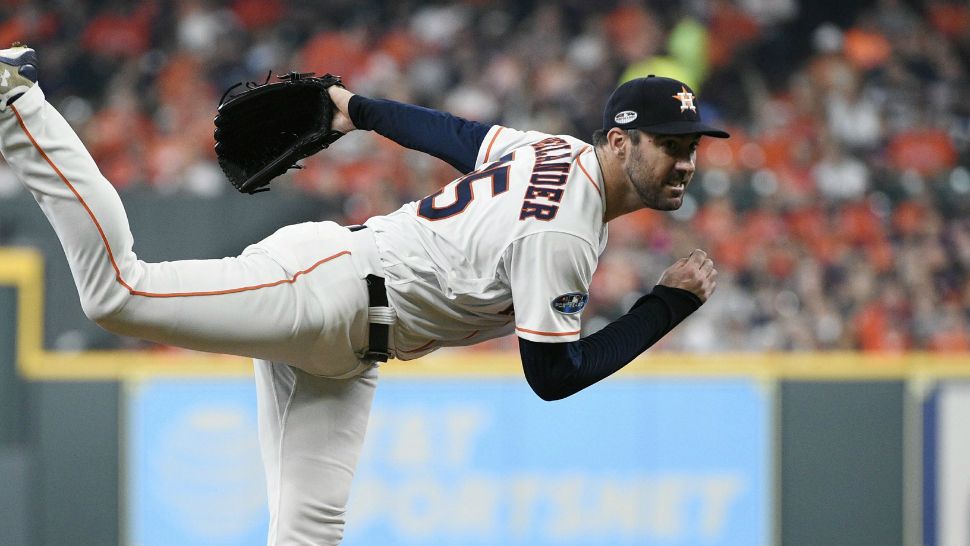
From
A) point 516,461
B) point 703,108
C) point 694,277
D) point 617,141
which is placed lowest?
point 516,461

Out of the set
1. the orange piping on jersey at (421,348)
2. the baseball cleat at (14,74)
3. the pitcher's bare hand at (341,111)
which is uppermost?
the pitcher's bare hand at (341,111)

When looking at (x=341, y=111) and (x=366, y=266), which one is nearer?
(x=366, y=266)

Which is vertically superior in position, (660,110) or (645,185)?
(660,110)

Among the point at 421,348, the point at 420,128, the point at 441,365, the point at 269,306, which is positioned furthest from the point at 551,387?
the point at 441,365

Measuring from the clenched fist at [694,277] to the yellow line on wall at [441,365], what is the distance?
2.47 m

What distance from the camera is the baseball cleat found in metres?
2.91

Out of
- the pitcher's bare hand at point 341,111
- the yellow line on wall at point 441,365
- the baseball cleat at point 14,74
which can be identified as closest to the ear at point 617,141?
the pitcher's bare hand at point 341,111

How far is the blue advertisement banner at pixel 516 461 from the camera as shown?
19.1 feet


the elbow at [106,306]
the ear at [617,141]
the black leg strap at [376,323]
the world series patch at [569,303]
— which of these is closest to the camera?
the elbow at [106,306]

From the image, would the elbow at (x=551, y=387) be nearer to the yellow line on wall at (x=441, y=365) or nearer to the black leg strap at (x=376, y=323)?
the black leg strap at (x=376, y=323)

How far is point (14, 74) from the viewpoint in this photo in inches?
115

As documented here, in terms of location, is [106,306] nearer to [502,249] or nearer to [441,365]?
[502,249]

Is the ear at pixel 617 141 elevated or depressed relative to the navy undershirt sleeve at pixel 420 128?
depressed

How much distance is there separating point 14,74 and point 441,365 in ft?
10.6
